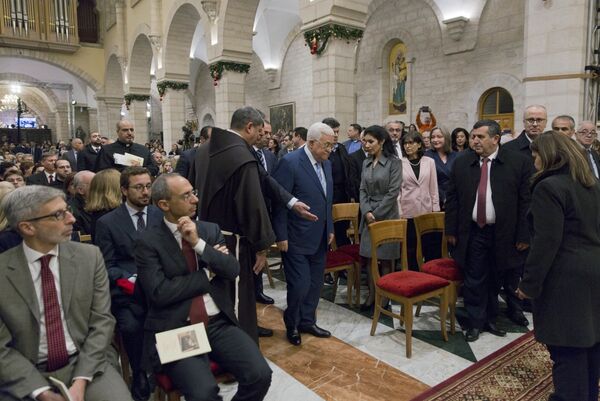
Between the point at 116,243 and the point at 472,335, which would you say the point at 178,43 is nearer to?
the point at 116,243

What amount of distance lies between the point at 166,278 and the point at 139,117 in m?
14.1

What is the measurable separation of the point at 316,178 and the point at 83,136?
67.4 ft

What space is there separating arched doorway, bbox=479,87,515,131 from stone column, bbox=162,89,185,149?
7.79 metres

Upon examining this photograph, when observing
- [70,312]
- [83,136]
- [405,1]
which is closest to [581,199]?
[70,312]

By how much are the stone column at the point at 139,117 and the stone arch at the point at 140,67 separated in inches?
17.9

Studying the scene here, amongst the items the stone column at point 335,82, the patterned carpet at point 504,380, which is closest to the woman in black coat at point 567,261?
the patterned carpet at point 504,380

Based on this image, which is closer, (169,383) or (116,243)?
(169,383)

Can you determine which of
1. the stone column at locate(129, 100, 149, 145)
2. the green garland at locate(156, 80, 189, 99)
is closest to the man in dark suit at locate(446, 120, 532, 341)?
the green garland at locate(156, 80, 189, 99)

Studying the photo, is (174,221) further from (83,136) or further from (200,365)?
(83,136)

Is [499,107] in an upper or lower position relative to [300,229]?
upper

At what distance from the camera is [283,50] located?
47.8 feet

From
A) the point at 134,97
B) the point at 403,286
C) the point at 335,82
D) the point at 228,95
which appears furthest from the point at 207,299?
the point at 134,97

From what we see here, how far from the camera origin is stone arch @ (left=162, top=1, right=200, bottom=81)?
38.5 feet

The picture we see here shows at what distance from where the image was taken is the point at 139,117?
14.8m
